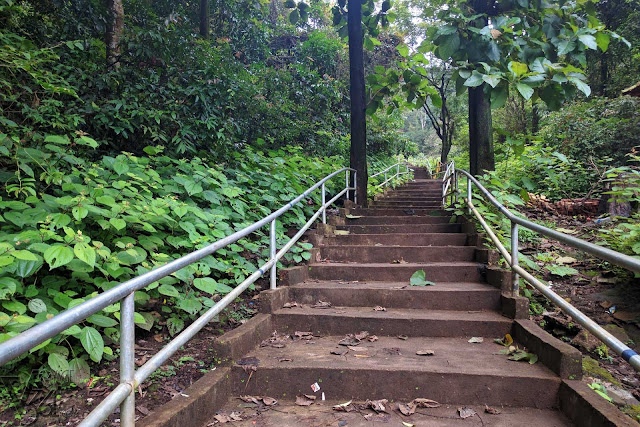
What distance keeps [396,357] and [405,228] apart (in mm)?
3032

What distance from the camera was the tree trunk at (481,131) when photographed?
5.73 meters

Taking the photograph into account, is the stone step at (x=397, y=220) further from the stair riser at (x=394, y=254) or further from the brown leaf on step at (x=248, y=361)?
the brown leaf on step at (x=248, y=361)

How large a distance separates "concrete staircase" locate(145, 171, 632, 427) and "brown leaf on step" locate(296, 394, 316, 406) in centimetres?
4

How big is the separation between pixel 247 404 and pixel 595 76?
60.6 feet

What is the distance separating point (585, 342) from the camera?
279 cm

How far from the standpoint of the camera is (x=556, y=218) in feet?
21.0

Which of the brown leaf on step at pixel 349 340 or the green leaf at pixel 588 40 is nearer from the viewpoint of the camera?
the brown leaf on step at pixel 349 340

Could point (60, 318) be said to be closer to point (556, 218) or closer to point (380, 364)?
point (380, 364)

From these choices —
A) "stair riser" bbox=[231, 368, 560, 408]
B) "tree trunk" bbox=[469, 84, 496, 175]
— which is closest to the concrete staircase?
"stair riser" bbox=[231, 368, 560, 408]

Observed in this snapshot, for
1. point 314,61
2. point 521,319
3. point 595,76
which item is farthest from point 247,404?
point 595,76

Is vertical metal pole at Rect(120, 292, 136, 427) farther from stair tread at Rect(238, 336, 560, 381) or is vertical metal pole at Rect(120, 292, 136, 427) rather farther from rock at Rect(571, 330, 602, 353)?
rock at Rect(571, 330, 602, 353)

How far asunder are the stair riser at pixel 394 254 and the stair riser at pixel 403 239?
377 millimetres

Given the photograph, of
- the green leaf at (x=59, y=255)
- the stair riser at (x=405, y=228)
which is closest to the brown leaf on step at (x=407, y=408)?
the green leaf at (x=59, y=255)

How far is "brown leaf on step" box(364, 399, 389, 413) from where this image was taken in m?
2.12
